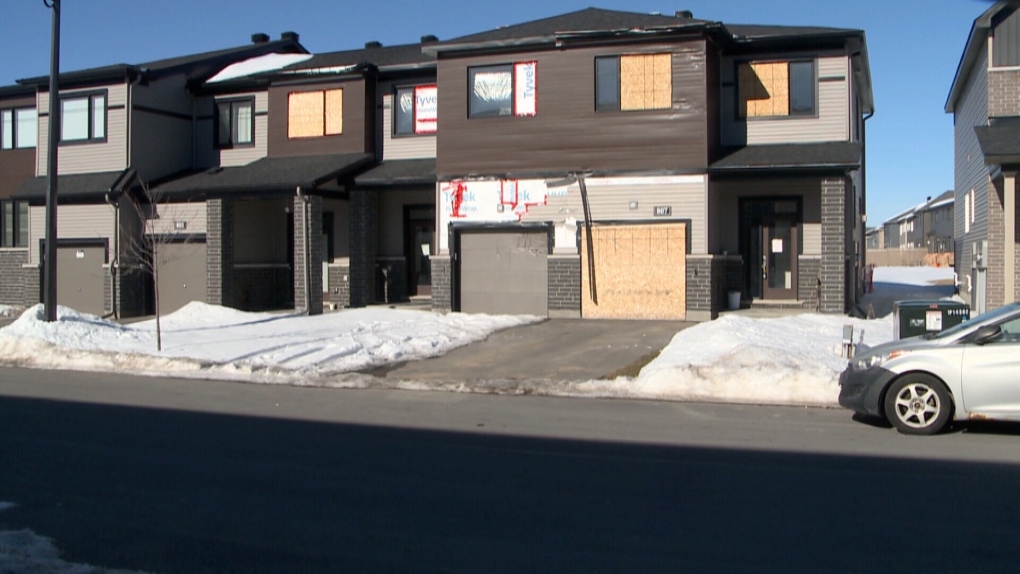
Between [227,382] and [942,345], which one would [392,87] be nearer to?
[227,382]

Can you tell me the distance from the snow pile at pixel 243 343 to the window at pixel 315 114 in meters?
6.54

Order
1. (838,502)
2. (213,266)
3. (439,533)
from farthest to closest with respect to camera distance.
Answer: (213,266) < (838,502) < (439,533)

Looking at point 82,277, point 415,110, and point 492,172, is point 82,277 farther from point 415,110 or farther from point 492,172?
point 492,172

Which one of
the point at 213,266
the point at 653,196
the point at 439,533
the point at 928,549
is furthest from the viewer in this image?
the point at 213,266

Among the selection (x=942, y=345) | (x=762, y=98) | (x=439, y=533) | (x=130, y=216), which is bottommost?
(x=439, y=533)

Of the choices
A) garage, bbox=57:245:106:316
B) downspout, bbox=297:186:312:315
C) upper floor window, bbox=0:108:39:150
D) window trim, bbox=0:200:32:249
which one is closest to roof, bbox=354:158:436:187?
downspout, bbox=297:186:312:315

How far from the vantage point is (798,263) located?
946 inches

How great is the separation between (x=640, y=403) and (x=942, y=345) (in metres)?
3.94

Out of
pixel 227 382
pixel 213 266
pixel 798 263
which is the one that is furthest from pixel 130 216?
pixel 798 263

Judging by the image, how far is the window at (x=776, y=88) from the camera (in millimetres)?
23219

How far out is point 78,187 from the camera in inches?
1079

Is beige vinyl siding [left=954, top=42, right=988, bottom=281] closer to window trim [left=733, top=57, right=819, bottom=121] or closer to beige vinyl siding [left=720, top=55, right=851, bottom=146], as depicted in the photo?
beige vinyl siding [left=720, top=55, right=851, bottom=146]

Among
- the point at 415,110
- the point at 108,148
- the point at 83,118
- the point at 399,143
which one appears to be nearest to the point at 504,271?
the point at 399,143

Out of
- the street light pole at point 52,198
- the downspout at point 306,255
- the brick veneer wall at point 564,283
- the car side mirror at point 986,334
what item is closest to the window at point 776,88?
the brick veneer wall at point 564,283
